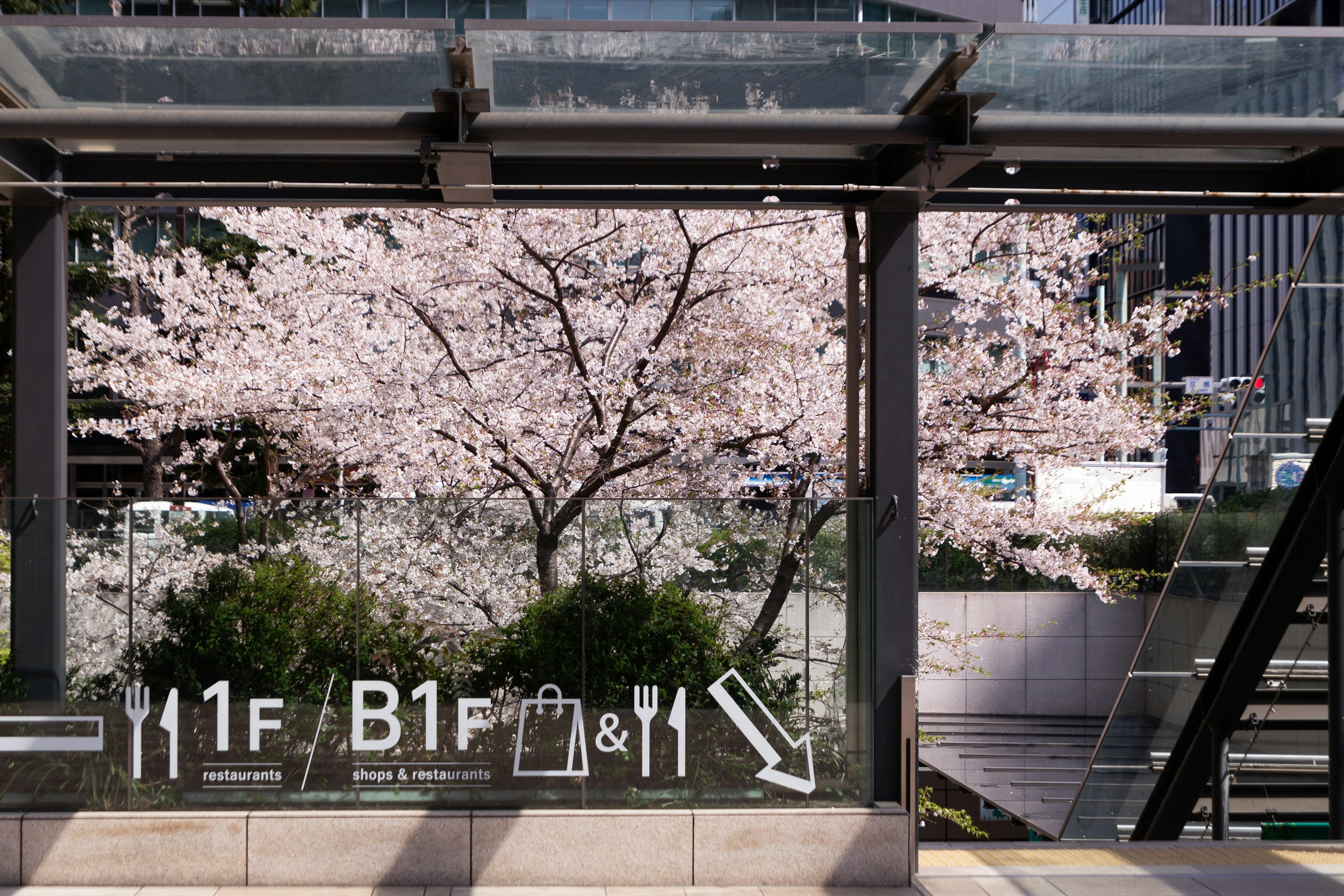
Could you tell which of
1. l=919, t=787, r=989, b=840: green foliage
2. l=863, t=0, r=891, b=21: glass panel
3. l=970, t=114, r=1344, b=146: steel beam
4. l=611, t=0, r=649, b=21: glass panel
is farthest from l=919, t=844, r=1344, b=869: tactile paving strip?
l=611, t=0, r=649, b=21: glass panel

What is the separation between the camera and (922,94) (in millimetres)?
4867

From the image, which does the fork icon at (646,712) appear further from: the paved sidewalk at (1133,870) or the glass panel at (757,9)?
the glass panel at (757,9)

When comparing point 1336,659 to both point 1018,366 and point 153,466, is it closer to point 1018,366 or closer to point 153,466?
point 1018,366

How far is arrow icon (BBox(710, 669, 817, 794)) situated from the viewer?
566 centimetres

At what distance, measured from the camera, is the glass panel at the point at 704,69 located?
4.47 m

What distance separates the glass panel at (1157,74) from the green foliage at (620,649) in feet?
10.6

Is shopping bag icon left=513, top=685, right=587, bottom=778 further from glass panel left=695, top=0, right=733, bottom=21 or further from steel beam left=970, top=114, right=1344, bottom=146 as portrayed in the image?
glass panel left=695, top=0, right=733, bottom=21

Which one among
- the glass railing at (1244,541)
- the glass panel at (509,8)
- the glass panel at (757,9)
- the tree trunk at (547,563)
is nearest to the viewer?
the tree trunk at (547,563)

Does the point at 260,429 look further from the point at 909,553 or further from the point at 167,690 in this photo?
the point at 909,553

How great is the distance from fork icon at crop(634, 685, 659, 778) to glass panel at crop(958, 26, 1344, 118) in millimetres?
3667

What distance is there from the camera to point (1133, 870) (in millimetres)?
5727

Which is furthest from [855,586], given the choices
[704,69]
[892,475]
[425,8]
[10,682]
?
[425,8]

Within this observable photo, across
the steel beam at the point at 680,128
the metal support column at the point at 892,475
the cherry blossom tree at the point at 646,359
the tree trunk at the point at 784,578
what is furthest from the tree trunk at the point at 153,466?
the metal support column at the point at 892,475

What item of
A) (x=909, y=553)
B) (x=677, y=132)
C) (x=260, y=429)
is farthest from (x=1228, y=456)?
(x=260, y=429)
